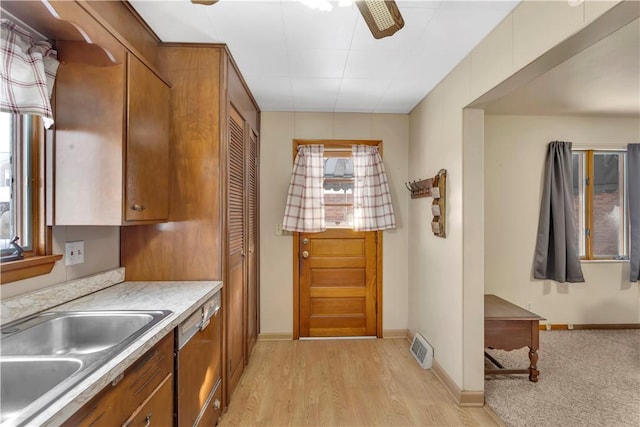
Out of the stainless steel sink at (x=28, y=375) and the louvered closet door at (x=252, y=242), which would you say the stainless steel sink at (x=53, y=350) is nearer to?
the stainless steel sink at (x=28, y=375)

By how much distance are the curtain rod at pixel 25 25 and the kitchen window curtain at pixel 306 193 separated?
2.08m

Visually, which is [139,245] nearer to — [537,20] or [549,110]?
[537,20]

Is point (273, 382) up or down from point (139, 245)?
down

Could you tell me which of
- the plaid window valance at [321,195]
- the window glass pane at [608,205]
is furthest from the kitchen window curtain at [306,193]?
the window glass pane at [608,205]

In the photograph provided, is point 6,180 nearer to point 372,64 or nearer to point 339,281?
point 372,64

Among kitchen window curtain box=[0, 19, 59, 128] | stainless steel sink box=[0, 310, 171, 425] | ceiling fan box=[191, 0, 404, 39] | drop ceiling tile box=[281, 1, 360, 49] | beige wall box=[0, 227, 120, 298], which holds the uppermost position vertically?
drop ceiling tile box=[281, 1, 360, 49]

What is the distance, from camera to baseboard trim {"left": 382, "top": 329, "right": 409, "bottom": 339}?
3215 mm

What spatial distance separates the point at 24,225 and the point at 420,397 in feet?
8.46

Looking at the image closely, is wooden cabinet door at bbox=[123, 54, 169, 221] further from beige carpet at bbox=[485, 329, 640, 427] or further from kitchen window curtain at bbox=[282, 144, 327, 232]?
beige carpet at bbox=[485, 329, 640, 427]

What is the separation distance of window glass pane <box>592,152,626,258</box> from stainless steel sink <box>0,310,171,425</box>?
14.6 ft

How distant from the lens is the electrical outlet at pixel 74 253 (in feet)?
4.78

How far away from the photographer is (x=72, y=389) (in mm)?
746

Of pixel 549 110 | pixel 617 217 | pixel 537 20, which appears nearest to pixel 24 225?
pixel 537 20

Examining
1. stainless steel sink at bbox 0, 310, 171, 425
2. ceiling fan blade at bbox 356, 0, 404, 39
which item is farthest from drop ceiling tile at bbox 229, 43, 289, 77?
stainless steel sink at bbox 0, 310, 171, 425
